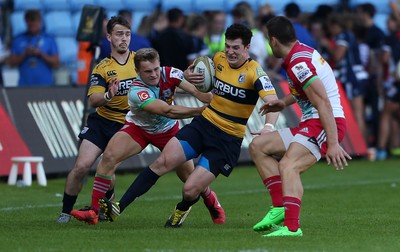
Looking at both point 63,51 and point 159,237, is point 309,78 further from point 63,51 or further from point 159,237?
point 63,51

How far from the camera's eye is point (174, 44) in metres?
19.1

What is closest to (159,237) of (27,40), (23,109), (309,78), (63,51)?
(309,78)

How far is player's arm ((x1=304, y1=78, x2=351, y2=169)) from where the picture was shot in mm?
10117

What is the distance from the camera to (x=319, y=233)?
35.3 feet

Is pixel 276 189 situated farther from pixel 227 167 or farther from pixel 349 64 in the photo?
pixel 349 64

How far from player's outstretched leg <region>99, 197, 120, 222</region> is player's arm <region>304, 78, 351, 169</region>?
2459 mm

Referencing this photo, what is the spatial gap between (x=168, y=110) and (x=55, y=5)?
12.3 m

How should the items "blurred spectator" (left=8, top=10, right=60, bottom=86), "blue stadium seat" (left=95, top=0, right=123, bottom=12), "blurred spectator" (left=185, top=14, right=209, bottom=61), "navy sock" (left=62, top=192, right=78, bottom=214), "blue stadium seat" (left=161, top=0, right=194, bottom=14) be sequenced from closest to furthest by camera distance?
"navy sock" (left=62, top=192, right=78, bottom=214), "blurred spectator" (left=8, top=10, right=60, bottom=86), "blurred spectator" (left=185, top=14, right=209, bottom=61), "blue stadium seat" (left=95, top=0, right=123, bottom=12), "blue stadium seat" (left=161, top=0, right=194, bottom=14)

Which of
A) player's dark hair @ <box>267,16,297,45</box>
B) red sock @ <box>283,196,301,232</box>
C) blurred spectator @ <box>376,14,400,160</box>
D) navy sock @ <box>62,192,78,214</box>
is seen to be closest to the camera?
red sock @ <box>283,196,301,232</box>

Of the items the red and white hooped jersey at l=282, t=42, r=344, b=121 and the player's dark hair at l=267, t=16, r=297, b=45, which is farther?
the player's dark hair at l=267, t=16, r=297, b=45

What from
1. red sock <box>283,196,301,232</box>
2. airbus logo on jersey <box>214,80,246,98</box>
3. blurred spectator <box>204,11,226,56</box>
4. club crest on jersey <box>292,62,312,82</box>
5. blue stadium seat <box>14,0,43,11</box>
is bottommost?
blue stadium seat <box>14,0,43,11</box>

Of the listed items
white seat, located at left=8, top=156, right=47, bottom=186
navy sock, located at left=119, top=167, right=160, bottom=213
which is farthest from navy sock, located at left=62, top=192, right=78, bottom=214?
white seat, located at left=8, top=156, right=47, bottom=186

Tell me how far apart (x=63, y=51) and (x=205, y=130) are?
11086 mm

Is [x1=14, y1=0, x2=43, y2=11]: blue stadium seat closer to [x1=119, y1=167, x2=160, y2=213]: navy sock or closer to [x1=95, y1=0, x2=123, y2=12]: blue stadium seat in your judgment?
[x1=95, y1=0, x2=123, y2=12]: blue stadium seat
